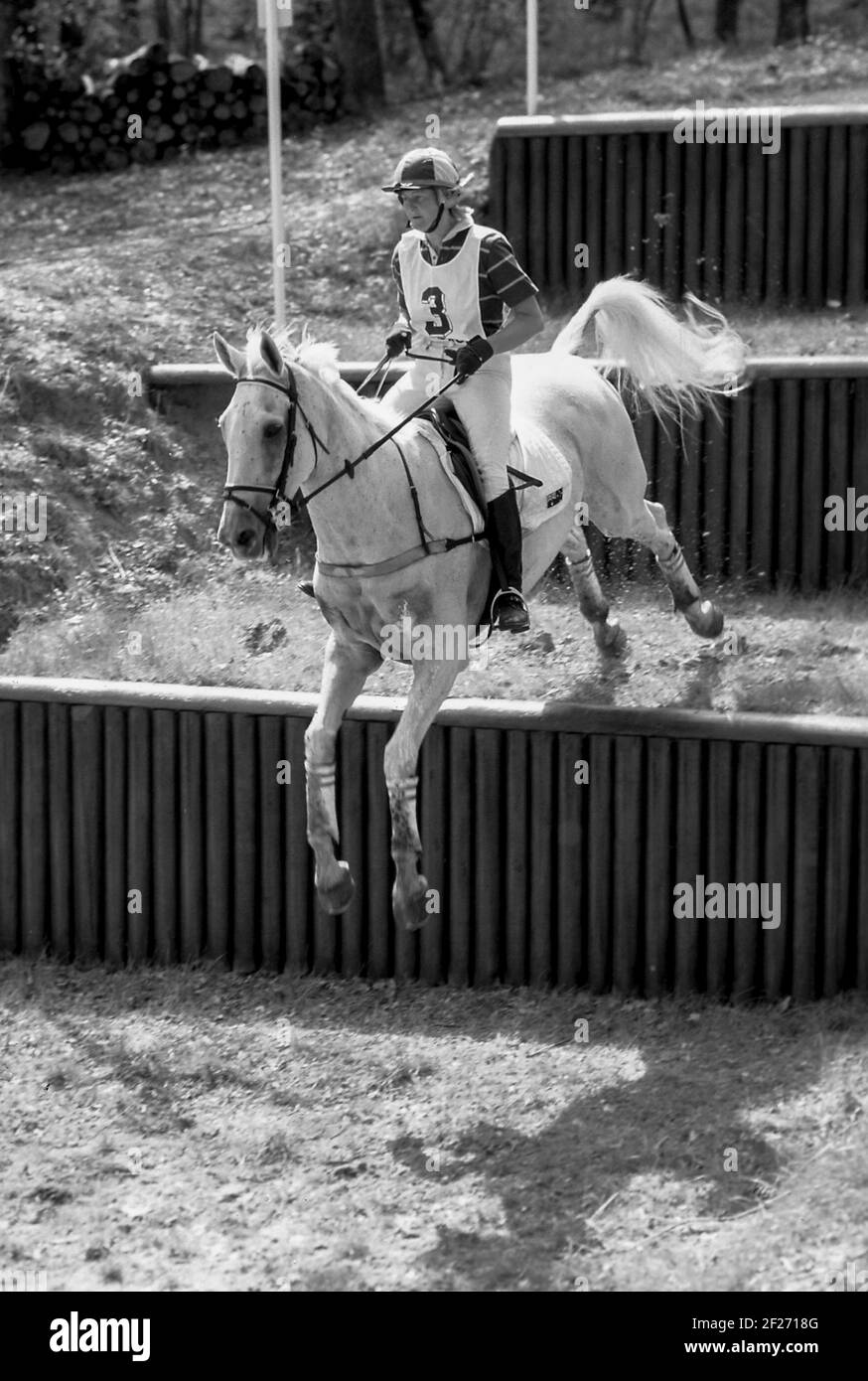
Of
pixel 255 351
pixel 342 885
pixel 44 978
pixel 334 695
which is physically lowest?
pixel 44 978

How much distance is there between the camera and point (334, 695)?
7477mm

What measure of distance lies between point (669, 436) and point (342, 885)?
178 inches

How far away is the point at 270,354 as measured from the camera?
655cm

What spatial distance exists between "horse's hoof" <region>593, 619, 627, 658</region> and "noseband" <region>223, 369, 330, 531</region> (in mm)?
2819

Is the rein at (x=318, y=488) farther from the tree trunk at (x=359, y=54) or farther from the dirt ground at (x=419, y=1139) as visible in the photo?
the tree trunk at (x=359, y=54)

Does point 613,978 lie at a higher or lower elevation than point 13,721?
lower

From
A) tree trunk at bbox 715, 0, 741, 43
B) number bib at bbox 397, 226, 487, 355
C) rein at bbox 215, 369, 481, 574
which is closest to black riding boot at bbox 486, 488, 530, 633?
rein at bbox 215, 369, 481, 574

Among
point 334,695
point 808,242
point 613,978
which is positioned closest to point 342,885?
point 334,695

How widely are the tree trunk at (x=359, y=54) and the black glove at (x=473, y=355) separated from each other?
1101cm

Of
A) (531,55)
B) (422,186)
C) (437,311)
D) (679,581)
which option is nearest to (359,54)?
(531,55)

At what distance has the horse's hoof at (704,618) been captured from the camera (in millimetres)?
9383

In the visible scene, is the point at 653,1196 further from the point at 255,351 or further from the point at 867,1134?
the point at 255,351

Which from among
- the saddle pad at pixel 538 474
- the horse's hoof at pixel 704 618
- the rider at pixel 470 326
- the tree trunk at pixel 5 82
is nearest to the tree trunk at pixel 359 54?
the tree trunk at pixel 5 82

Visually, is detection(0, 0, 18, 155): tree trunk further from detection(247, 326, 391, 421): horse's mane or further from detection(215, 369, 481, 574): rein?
detection(247, 326, 391, 421): horse's mane
